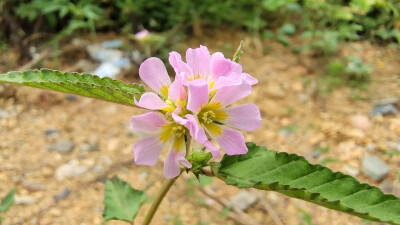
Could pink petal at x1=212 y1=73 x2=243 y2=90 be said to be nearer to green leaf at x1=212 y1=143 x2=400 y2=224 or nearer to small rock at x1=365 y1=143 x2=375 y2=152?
green leaf at x1=212 y1=143 x2=400 y2=224

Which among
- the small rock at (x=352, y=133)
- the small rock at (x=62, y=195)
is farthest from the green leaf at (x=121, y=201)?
the small rock at (x=352, y=133)

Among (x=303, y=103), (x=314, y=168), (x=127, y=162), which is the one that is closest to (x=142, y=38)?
(x=127, y=162)

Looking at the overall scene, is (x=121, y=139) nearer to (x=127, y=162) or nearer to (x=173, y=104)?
(x=127, y=162)

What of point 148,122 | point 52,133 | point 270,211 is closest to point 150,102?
point 148,122

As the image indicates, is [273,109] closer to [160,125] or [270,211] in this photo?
[270,211]

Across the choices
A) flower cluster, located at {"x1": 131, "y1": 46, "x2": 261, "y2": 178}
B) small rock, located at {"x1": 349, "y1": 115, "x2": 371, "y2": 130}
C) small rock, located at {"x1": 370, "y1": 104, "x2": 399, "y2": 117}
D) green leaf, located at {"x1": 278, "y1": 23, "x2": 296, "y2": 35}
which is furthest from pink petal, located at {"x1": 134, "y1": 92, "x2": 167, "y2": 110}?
green leaf, located at {"x1": 278, "y1": 23, "x2": 296, "y2": 35}

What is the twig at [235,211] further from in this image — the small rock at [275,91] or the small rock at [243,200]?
the small rock at [275,91]
